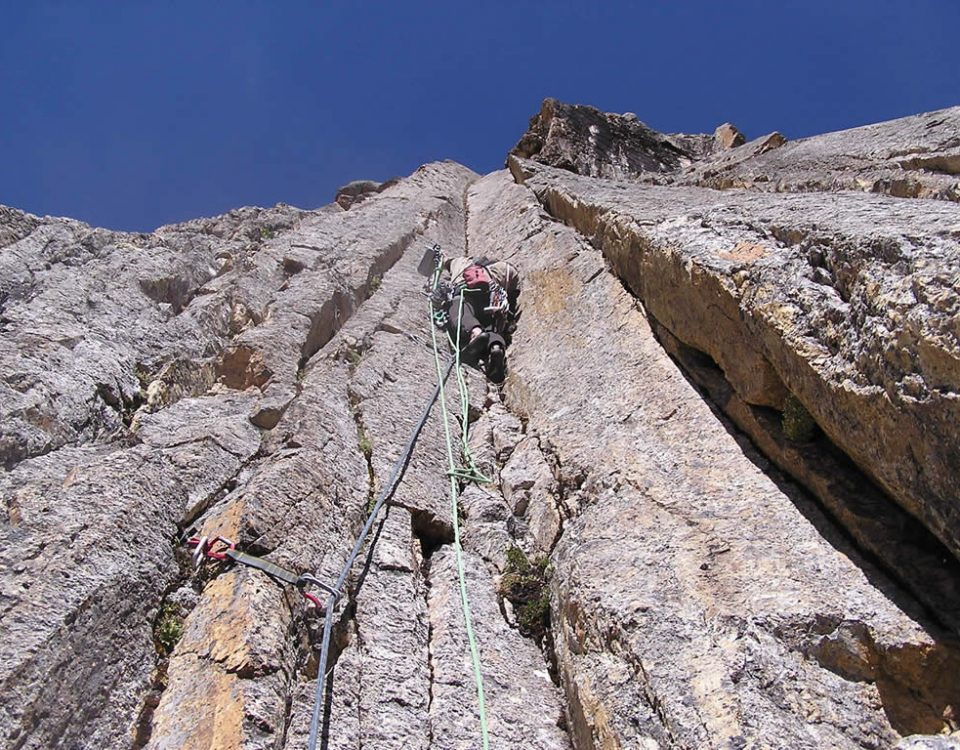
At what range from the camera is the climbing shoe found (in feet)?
33.3

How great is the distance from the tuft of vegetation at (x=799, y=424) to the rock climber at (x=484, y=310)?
15.5 feet

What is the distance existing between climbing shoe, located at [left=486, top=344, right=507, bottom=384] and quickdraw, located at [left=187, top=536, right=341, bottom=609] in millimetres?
4827

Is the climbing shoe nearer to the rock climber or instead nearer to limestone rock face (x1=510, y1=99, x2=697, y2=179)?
the rock climber

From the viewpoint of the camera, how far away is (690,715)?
4.47m

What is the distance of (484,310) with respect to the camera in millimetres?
11094

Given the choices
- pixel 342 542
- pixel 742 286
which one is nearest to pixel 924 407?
pixel 742 286

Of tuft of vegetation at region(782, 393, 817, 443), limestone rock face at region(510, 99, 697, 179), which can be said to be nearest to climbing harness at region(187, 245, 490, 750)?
tuft of vegetation at region(782, 393, 817, 443)

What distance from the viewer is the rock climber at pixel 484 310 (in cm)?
1033

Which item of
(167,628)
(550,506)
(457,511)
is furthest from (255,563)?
(550,506)

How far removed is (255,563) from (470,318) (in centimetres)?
599

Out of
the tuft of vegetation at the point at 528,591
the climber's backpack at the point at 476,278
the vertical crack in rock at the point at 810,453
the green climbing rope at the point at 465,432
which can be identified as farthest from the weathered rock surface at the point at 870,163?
the tuft of vegetation at the point at 528,591

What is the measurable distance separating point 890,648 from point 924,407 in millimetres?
1384

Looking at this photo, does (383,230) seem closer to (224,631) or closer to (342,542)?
(342,542)

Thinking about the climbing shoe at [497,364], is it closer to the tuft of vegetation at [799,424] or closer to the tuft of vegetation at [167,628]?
the tuft of vegetation at [799,424]
